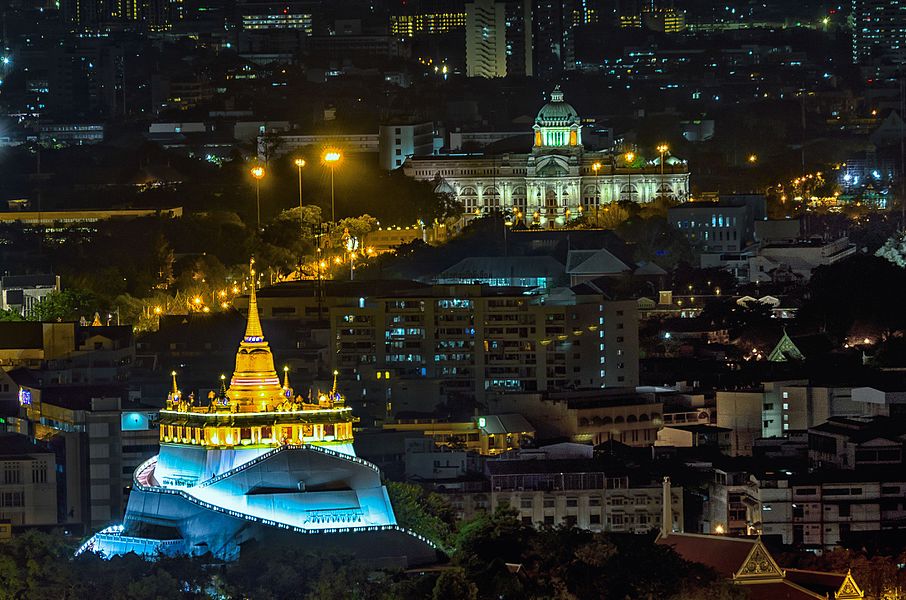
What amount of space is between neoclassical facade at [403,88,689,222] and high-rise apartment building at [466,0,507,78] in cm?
2678

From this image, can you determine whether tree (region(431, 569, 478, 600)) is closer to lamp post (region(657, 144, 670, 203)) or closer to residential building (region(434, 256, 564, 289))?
residential building (region(434, 256, 564, 289))

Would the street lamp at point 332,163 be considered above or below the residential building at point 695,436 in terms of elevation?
above

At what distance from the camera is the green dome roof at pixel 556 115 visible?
123250 millimetres

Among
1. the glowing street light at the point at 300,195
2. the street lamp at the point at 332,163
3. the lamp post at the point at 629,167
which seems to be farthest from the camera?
the lamp post at the point at 629,167

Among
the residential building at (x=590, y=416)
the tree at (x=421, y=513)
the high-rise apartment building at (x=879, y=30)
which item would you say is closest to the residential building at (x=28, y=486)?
the tree at (x=421, y=513)

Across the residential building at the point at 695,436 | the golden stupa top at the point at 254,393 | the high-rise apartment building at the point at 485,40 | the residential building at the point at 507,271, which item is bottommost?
the residential building at the point at 695,436

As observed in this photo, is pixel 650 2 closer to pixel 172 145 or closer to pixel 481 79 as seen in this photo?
pixel 481 79

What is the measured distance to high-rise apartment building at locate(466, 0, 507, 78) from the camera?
149125mm

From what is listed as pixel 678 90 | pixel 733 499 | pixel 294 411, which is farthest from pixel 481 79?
pixel 294 411

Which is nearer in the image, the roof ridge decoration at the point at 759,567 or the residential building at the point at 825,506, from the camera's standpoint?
the roof ridge decoration at the point at 759,567

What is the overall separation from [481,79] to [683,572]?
336 ft

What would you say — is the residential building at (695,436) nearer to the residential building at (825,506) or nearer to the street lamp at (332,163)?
the residential building at (825,506)

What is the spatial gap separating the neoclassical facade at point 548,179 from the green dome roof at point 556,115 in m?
1.42

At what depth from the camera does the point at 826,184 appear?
12388 centimetres
